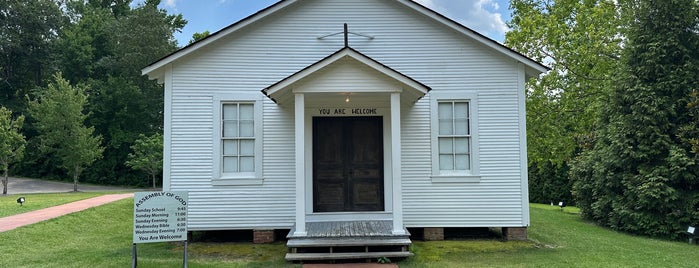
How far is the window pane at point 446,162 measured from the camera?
938cm

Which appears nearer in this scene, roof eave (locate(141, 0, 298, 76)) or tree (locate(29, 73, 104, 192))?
roof eave (locate(141, 0, 298, 76))

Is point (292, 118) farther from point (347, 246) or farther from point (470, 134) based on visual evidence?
point (470, 134)

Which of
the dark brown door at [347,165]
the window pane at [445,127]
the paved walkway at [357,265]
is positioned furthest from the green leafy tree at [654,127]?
the paved walkway at [357,265]

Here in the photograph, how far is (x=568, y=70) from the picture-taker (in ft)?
58.7

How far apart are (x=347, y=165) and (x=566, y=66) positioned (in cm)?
1267

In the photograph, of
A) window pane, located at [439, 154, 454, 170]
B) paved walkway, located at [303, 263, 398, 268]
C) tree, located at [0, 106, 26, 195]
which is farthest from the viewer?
tree, located at [0, 106, 26, 195]

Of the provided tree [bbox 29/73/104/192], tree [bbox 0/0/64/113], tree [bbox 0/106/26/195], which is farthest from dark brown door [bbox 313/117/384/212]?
tree [bbox 0/0/64/113]

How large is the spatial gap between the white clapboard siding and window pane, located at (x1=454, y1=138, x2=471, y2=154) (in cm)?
29

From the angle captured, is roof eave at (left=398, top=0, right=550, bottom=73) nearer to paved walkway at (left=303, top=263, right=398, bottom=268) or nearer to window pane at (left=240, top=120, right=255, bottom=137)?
window pane at (left=240, top=120, right=255, bottom=137)

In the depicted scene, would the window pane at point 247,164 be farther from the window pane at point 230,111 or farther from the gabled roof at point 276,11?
the gabled roof at point 276,11

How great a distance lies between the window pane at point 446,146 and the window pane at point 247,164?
13.0ft

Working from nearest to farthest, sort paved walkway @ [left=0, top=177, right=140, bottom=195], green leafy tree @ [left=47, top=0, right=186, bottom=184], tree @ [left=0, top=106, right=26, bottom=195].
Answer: tree @ [left=0, top=106, right=26, bottom=195]
paved walkway @ [left=0, top=177, right=140, bottom=195]
green leafy tree @ [left=47, top=0, right=186, bottom=184]

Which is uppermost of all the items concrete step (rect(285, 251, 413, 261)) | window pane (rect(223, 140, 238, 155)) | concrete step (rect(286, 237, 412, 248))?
window pane (rect(223, 140, 238, 155))

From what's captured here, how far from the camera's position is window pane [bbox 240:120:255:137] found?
9.28 m
